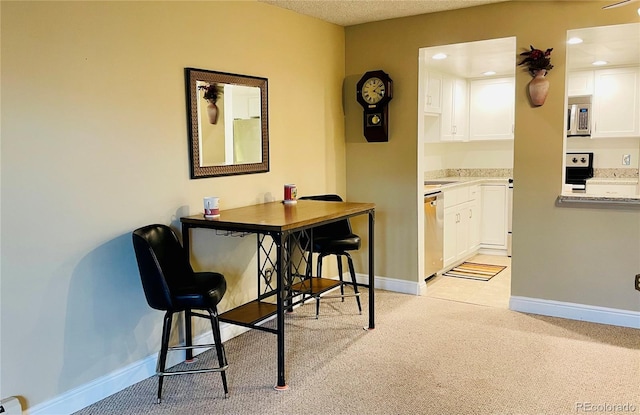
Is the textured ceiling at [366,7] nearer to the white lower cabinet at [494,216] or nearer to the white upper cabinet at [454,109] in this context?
the white upper cabinet at [454,109]

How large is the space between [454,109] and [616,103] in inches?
65.9

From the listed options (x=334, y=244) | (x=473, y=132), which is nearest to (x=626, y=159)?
(x=473, y=132)

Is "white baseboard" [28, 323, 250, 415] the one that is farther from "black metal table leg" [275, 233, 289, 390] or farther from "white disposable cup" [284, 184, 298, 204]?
"white disposable cup" [284, 184, 298, 204]

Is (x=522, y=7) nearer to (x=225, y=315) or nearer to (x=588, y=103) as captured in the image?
(x=588, y=103)

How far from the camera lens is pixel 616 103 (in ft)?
18.0

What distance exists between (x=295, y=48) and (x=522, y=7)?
173 centimetres

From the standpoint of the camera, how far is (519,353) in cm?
323

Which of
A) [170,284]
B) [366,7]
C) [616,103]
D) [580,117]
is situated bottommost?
[170,284]

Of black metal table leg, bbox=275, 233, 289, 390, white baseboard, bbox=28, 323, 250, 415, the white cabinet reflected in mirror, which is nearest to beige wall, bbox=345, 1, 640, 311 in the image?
the white cabinet reflected in mirror

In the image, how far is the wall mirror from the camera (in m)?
3.18

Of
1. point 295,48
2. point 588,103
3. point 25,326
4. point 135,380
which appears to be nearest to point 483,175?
point 588,103

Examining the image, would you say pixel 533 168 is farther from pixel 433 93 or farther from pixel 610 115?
pixel 610 115

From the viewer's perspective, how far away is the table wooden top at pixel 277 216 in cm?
278

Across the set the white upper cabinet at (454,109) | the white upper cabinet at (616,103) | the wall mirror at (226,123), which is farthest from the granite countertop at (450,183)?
the wall mirror at (226,123)
